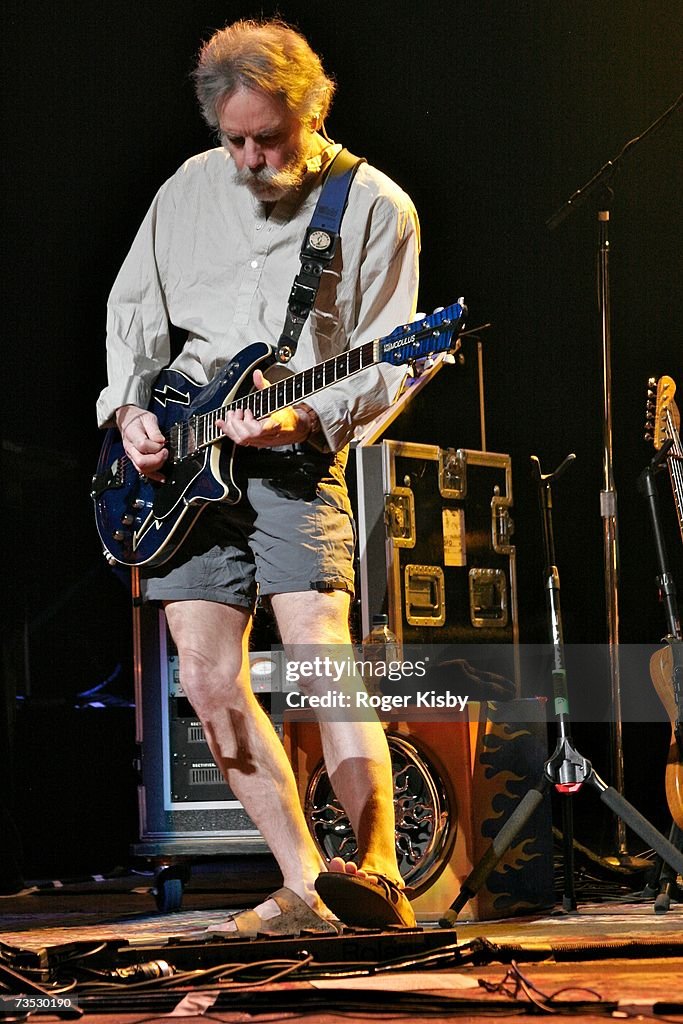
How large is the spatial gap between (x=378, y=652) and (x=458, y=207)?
→ 1.44 meters

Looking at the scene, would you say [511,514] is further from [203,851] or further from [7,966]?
[7,966]

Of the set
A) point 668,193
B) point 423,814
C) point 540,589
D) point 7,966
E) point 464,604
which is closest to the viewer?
point 7,966

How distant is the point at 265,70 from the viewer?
2.68 metres

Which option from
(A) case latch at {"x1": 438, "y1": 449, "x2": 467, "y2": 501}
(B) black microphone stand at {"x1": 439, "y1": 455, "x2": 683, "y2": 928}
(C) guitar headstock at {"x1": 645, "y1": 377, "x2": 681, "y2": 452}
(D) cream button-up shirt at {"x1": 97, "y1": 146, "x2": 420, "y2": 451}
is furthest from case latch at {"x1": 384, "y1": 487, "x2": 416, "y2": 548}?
(D) cream button-up shirt at {"x1": 97, "y1": 146, "x2": 420, "y2": 451}

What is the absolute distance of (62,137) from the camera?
4250 mm

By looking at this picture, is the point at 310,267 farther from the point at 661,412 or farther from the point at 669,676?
the point at 669,676

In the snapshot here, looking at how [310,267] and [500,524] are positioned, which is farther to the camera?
[500,524]

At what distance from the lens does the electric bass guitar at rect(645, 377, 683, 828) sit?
312 centimetres

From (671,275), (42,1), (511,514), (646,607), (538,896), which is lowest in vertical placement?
(538,896)

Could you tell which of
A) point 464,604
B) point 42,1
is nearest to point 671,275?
point 464,604

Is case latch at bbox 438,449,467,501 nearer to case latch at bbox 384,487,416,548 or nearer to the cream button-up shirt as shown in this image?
case latch at bbox 384,487,416,548

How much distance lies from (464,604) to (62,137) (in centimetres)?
198

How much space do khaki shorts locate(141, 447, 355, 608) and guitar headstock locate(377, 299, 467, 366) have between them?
0.32m

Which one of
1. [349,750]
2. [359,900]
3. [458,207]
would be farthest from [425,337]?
[458,207]
